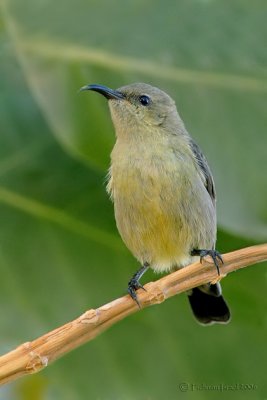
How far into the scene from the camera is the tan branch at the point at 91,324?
1033 mm

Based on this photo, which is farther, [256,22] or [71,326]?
[256,22]

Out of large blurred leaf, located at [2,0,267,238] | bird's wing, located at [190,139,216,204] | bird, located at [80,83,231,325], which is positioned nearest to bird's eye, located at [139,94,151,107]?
bird, located at [80,83,231,325]

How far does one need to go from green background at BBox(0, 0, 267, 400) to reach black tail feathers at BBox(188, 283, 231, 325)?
130mm

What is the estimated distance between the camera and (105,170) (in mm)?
1505

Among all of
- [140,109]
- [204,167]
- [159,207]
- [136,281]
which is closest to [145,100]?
[140,109]

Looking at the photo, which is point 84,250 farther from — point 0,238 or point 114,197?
point 114,197

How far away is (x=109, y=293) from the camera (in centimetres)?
158

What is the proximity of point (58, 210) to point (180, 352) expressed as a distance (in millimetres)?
406

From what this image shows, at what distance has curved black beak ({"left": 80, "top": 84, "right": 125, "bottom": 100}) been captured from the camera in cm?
151

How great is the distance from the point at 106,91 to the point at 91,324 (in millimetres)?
836

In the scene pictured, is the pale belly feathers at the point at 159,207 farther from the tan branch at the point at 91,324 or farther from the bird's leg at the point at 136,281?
the tan branch at the point at 91,324

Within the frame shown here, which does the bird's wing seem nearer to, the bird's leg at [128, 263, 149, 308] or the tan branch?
the bird's leg at [128, 263, 149, 308]

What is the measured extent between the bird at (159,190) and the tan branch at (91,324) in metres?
0.58

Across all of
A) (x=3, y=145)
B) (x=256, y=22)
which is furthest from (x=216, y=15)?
(x=3, y=145)
